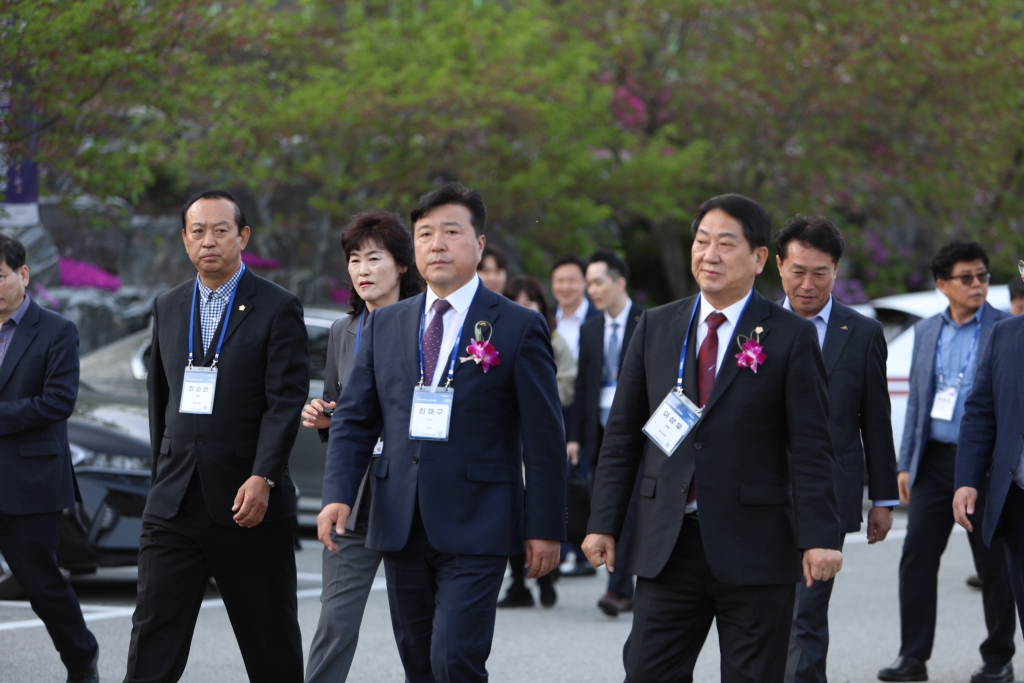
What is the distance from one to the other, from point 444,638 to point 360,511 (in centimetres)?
107

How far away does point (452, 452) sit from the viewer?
4.13m

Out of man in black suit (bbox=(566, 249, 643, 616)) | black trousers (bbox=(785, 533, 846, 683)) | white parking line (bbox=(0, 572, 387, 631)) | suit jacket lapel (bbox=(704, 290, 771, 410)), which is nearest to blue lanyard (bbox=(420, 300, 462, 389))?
suit jacket lapel (bbox=(704, 290, 771, 410))

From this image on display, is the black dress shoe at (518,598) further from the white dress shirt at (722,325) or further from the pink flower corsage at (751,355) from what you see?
the pink flower corsage at (751,355)

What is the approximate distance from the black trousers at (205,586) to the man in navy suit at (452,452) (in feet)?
1.66

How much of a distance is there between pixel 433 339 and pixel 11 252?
7.57 feet

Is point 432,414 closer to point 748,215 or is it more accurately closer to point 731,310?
point 731,310

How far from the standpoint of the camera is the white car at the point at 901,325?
12.5m

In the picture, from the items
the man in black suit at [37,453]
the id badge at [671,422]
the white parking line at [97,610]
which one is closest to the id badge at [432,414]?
the id badge at [671,422]

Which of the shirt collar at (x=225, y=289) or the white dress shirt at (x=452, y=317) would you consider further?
the shirt collar at (x=225, y=289)

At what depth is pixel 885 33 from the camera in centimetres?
1731

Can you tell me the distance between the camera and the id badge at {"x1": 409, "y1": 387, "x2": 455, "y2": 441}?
4117 mm

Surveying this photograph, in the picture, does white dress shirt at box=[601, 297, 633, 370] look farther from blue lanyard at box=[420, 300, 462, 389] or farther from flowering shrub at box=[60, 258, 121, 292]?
flowering shrub at box=[60, 258, 121, 292]

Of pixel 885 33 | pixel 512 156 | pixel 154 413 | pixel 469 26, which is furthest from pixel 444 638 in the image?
pixel 885 33

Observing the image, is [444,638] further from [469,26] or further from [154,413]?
[469,26]
